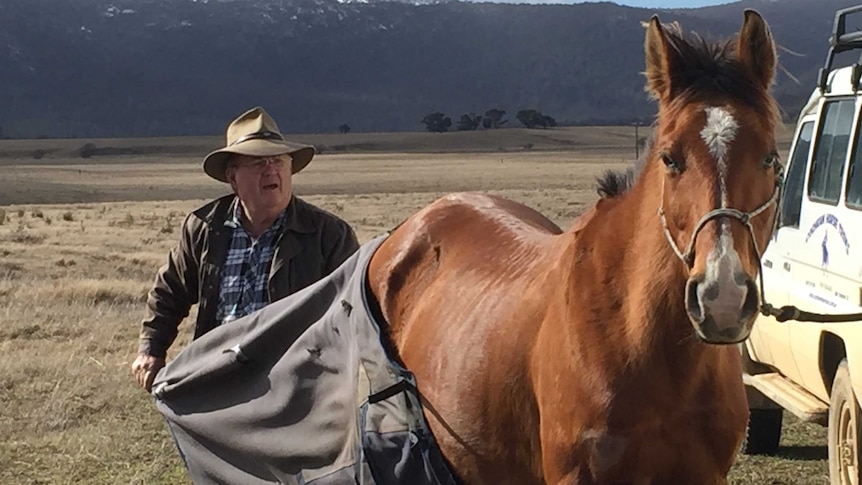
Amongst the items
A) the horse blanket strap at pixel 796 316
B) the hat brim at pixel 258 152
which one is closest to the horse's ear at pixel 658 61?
the horse blanket strap at pixel 796 316

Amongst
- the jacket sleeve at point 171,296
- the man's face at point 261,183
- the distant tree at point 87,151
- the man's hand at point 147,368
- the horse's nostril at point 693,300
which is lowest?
the distant tree at point 87,151

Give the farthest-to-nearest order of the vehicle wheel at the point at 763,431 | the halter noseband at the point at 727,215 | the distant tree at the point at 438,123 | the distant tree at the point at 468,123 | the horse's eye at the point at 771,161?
the distant tree at the point at 438,123 → the distant tree at the point at 468,123 → the vehicle wheel at the point at 763,431 → the horse's eye at the point at 771,161 → the halter noseband at the point at 727,215

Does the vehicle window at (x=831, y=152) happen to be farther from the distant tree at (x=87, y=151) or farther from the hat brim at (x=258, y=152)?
the distant tree at (x=87, y=151)

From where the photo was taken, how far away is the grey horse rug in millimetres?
3703

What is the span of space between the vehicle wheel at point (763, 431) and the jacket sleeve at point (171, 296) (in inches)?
164

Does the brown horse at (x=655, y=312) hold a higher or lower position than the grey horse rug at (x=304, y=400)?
higher

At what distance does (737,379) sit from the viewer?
3074 mm

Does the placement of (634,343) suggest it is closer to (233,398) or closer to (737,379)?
(737,379)

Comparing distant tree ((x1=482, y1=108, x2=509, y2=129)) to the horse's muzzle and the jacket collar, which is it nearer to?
the jacket collar

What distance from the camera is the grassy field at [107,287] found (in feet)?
22.5

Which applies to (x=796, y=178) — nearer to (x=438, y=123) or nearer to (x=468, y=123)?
(x=468, y=123)

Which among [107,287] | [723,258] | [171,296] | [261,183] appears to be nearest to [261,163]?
[261,183]

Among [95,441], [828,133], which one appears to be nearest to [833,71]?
[828,133]

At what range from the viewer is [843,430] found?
555 cm
